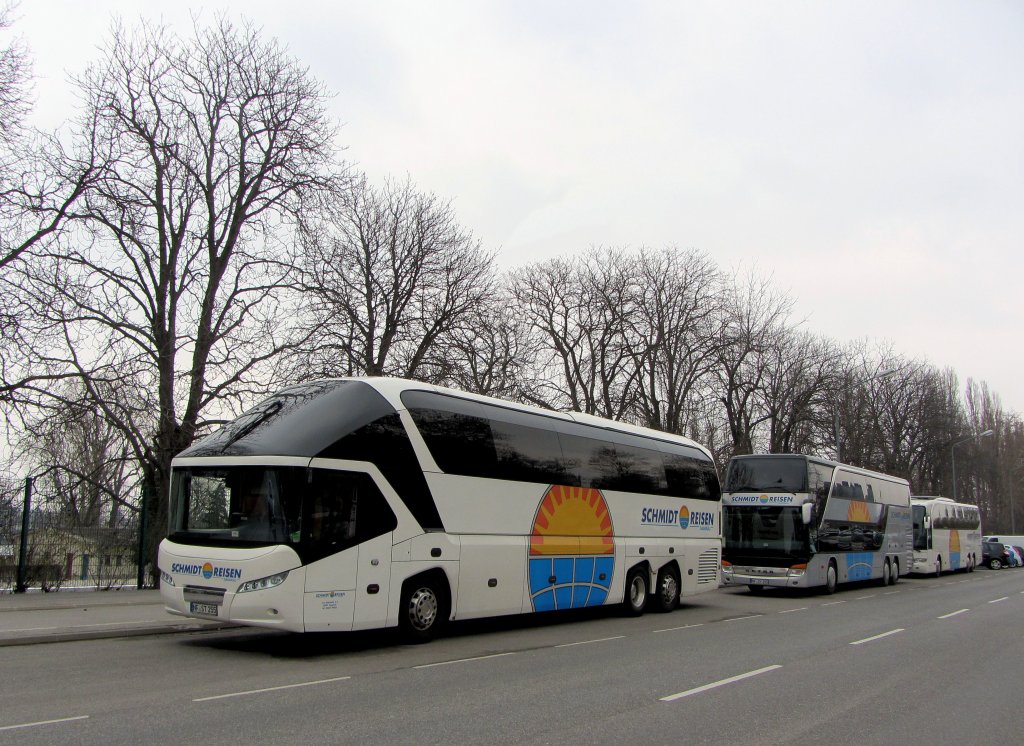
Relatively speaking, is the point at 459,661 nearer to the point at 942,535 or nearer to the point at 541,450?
the point at 541,450

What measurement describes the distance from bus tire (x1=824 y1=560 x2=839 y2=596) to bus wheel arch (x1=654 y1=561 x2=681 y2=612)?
8620 mm

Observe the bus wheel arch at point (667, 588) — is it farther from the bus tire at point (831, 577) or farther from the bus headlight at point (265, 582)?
the bus headlight at point (265, 582)

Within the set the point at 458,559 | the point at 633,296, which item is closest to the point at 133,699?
the point at 458,559

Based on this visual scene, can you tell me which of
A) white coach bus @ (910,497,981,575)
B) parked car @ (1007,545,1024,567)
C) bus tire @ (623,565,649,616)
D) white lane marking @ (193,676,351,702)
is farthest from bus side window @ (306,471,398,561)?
parked car @ (1007,545,1024,567)

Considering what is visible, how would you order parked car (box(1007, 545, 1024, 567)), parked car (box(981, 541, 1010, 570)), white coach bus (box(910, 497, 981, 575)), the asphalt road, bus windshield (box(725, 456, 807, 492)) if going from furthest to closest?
parked car (box(1007, 545, 1024, 567)), parked car (box(981, 541, 1010, 570)), white coach bus (box(910, 497, 981, 575)), bus windshield (box(725, 456, 807, 492)), the asphalt road

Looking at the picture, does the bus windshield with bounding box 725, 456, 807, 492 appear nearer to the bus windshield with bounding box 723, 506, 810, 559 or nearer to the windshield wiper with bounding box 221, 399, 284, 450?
the bus windshield with bounding box 723, 506, 810, 559

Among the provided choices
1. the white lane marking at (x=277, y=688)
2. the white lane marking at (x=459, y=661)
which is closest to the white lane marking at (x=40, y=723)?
the white lane marking at (x=277, y=688)

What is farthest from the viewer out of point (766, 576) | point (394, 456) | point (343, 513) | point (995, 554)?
point (995, 554)

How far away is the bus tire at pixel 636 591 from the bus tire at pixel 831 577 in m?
10.1

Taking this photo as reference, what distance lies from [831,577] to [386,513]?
18253mm

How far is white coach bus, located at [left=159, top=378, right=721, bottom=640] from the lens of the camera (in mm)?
10344

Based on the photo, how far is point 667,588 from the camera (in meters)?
17.9

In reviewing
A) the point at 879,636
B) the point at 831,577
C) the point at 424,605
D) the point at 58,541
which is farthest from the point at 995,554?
the point at 58,541

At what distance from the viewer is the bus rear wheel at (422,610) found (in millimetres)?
11555
